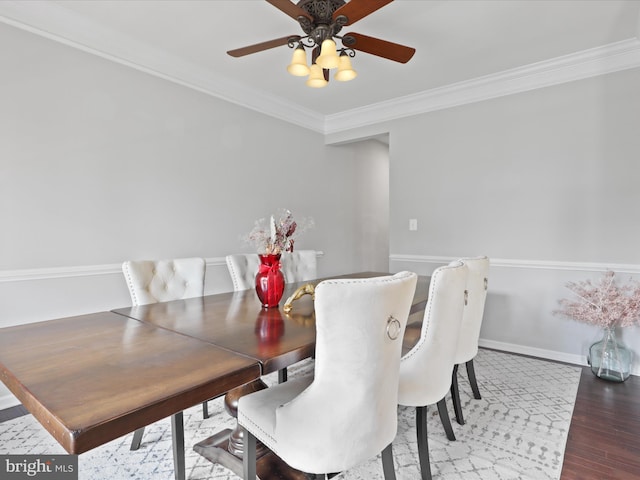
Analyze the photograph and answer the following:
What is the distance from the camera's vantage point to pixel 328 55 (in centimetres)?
175

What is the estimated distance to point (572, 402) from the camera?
2.22m

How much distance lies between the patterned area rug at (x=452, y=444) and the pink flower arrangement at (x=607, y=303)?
55 cm

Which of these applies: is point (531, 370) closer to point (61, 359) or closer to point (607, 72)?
point (607, 72)

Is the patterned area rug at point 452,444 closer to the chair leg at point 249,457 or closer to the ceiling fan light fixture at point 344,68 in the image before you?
the chair leg at point 249,457

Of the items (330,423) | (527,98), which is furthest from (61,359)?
(527,98)

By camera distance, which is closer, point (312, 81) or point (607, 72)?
point (312, 81)

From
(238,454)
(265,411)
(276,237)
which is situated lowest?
(238,454)

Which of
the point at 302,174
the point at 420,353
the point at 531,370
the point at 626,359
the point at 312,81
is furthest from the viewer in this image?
the point at 302,174

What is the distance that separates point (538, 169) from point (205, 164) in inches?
116

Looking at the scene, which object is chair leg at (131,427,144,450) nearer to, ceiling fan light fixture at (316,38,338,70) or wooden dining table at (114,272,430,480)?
wooden dining table at (114,272,430,480)

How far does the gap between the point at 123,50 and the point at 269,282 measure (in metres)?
2.18

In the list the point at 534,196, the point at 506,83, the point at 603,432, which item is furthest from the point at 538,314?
the point at 506,83

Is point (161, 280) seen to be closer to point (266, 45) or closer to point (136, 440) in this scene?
point (136, 440)

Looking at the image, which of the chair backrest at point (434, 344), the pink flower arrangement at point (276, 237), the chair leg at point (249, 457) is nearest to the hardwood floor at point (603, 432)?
the chair backrest at point (434, 344)
